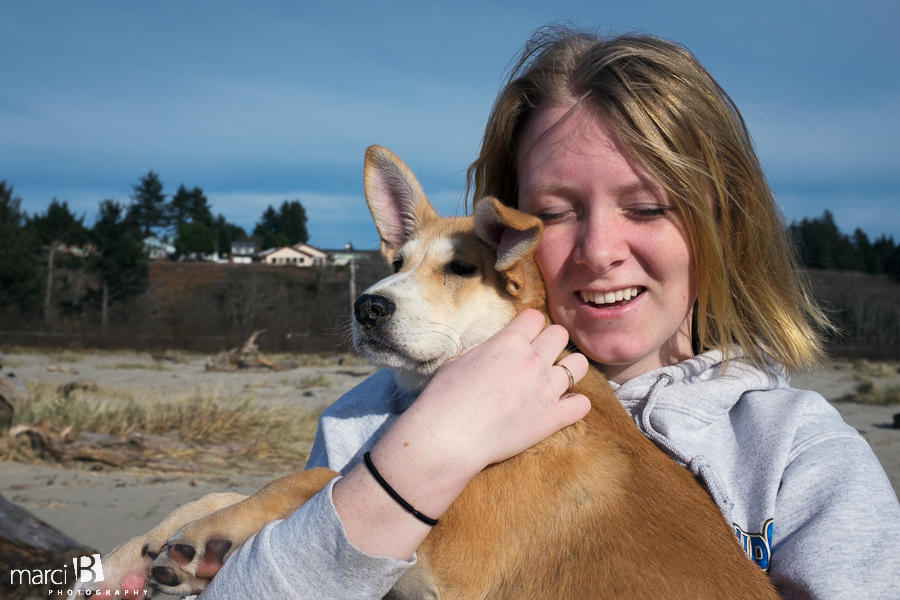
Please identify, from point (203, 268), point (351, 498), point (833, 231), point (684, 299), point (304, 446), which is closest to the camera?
point (351, 498)

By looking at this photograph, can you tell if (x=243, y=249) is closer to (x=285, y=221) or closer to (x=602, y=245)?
(x=285, y=221)

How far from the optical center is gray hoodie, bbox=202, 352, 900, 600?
167 centimetres

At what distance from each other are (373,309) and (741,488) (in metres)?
1.52

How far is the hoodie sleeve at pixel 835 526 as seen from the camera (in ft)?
5.72

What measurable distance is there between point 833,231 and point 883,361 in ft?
163

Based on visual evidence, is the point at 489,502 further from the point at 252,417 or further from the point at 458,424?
the point at 252,417

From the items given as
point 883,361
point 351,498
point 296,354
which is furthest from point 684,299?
point 883,361

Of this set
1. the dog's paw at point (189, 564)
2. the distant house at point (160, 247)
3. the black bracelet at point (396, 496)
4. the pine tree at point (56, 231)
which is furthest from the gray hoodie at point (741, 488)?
the distant house at point (160, 247)

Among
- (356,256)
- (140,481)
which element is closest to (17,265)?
(356,256)

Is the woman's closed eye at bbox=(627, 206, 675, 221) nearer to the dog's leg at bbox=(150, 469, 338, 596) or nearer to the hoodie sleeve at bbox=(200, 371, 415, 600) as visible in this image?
the hoodie sleeve at bbox=(200, 371, 415, 600)

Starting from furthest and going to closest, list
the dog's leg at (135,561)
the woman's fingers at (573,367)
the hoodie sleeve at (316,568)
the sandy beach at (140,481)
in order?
the sandy beach at (140,481) → the woman's fingers at (573,367) → the dog's leg at (135,561) → the hoodie sleeve at (316,568)

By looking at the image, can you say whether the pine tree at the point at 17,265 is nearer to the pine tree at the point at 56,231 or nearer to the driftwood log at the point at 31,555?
the pine tree at the point at 56,231

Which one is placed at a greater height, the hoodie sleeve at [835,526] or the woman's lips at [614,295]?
the woman's lips at [614,295]

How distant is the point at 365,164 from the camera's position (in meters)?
3.20
